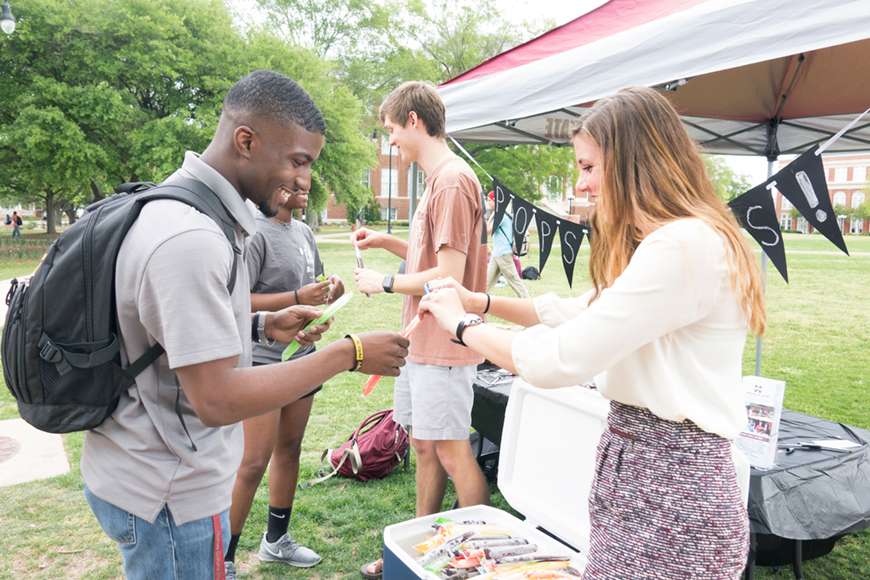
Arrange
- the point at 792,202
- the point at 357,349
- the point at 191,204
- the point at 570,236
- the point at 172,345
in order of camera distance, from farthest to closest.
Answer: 1. the point at 570,236
2. the point at 792,202
3. the point at 357,349
4. the point at 191,204
5. the point at 172,345

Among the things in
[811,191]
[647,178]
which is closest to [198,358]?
[647,178]

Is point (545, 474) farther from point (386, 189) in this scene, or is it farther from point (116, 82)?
point (386, 189)

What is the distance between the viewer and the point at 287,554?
3084 mm

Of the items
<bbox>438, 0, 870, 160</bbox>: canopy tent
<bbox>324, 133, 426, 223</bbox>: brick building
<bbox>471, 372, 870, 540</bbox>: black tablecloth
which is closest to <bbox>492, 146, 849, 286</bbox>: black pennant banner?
<bbox>438, 0, 870, 160</bbox>: canopy tent

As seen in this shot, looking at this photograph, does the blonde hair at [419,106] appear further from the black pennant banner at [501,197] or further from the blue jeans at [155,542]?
the blue jeans at [155,542]

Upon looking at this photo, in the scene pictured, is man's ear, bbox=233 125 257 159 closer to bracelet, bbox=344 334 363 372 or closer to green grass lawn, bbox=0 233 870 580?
bracelet, bbox=344 334 363 372

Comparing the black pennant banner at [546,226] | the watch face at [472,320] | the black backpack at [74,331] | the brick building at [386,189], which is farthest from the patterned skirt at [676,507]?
→ the brick building at [386,189]

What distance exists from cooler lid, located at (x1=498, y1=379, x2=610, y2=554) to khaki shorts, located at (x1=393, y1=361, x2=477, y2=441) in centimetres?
27

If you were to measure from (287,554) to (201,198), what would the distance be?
2.43m

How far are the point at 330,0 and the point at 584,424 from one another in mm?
39093

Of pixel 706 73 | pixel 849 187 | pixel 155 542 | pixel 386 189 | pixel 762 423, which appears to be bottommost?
pixel 762 423

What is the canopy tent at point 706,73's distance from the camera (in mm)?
2262

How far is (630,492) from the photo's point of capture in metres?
1.46

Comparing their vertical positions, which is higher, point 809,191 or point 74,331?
point 809,191
